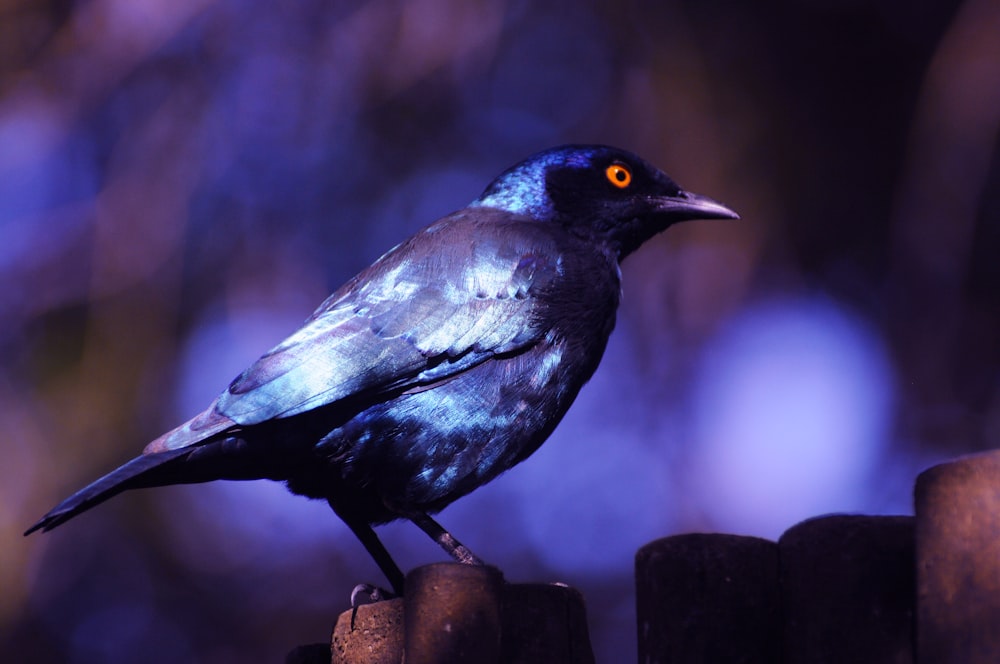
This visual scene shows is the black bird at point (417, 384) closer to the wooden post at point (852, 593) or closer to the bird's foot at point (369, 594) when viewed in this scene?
the bird's foot at point (369, 594)

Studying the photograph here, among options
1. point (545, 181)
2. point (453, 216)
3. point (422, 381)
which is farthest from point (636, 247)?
point (422, 381)

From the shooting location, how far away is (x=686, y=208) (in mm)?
5211

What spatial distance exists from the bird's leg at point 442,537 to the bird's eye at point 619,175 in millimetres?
1716

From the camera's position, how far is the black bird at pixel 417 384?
405cm

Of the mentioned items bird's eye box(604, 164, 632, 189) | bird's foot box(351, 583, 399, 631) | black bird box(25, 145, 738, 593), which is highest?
bird's eye box(604, 164, 632, 189)

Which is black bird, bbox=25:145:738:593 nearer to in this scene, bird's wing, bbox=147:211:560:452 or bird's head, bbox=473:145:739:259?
bird's wing, bbox=147:211:560:452

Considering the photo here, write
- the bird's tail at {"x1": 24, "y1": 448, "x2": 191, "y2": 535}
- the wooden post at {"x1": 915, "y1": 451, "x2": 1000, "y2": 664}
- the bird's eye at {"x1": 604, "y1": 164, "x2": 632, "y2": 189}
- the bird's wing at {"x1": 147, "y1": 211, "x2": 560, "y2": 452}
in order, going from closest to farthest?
the wooden post at {"x1": 915, "y1": 451, "x2": 1000, "y2": 664} < the bird's tail at {"x1": 24, "y1": 448, "x2": 191, "y2": 535} < the bird's wing at {"x1": 147, "y1": 211, "x2": 560, "y2": 452} < the bird's eye at {"x1": 604, "y1": 164, "x2": 632, "y2": 189}

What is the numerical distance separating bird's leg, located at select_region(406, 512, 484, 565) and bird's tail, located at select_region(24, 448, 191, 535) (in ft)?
2.81

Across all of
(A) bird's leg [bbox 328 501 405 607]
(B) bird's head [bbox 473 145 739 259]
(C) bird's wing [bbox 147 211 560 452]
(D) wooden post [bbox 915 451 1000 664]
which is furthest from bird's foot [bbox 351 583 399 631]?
(D) wooden post [bbox 915 451 1000 664]

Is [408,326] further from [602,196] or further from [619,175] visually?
[619,175]

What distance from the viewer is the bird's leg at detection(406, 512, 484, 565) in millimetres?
4262

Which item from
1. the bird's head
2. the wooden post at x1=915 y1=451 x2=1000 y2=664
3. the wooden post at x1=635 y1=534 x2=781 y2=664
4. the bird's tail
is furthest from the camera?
the bird's head

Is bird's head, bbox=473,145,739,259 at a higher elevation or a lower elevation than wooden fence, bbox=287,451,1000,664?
higher

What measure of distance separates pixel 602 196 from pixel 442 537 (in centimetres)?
168
